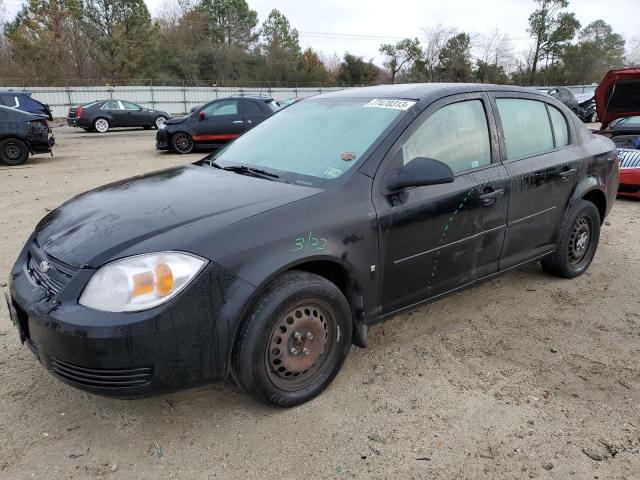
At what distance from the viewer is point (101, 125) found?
71.1ft

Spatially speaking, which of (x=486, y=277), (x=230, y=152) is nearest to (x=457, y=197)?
(x=486, y=277)

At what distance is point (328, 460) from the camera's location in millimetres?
2293

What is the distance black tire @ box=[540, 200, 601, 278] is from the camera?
4.12 meters

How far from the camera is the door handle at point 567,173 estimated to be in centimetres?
389

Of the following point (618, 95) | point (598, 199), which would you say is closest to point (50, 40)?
point (618, 95)

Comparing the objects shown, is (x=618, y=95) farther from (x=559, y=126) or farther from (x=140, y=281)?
(x=140, y=281)

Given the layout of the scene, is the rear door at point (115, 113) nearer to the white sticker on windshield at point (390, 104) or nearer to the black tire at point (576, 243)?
the white sticker on windshield at point (390, 104)

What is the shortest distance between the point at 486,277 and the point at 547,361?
0.68 m

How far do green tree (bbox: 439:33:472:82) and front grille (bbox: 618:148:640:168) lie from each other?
4357cm

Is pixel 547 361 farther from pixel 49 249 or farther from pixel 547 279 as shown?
pixel 49 249

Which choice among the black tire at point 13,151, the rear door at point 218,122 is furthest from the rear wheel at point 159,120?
the black tire at point 13,151

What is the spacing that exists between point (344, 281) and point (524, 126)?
6.55 feet

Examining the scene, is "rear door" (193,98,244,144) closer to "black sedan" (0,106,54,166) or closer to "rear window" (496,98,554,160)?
"black sedan" (0,106,54,166)

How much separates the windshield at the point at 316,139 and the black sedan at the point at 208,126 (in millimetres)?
9796
